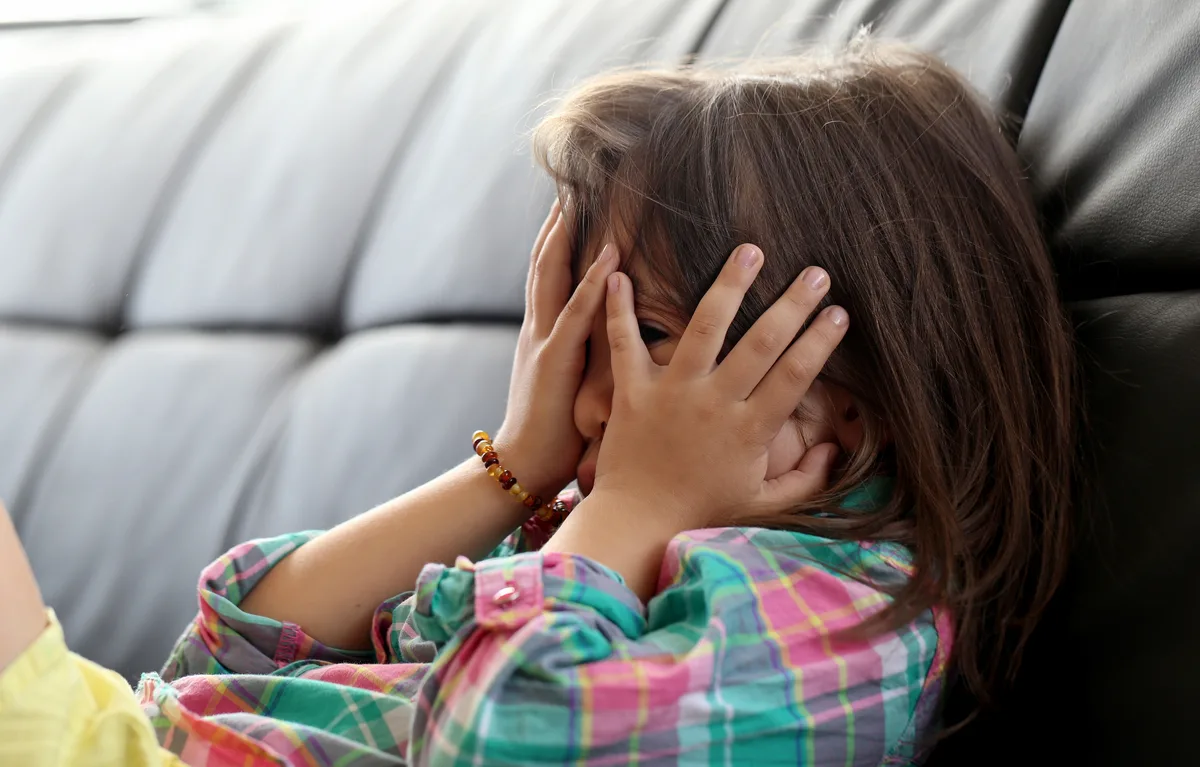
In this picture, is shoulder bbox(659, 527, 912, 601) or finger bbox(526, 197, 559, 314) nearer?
shoulder bbox(659, 527, 912, 601)

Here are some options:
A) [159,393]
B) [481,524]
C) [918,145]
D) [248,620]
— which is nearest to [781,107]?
[918,145]

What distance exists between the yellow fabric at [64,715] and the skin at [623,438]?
22cm

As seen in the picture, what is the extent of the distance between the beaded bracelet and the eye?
162mm

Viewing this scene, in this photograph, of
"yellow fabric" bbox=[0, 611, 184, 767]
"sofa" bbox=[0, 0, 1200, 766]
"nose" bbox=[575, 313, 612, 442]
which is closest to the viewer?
"yellow fabric" bbox=[0, 611, 184, 767]

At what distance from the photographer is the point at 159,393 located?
45.0 inches

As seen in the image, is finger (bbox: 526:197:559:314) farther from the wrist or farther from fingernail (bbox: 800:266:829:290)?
fingernail (bbox: 800:266:829:290)

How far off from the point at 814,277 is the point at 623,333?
12 centimetres

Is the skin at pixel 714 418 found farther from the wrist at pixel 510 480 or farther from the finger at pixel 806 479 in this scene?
the wrist at pixel 510 480

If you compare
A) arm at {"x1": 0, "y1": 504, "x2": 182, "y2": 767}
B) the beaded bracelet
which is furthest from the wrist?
arm at {"x1": 0, "y1": 504, "x2": 182, "y2": 767}

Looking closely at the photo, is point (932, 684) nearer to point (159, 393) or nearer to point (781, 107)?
point (781, 107)

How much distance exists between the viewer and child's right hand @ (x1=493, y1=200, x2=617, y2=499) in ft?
2.47

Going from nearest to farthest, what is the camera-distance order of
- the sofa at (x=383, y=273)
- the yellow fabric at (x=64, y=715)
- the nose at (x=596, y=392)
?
the yellow fabric at (x=64, y=715), the sofa at (x=383, y=273), the nose at (x=596, y=392)

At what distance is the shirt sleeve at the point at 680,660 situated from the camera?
538 millimetres

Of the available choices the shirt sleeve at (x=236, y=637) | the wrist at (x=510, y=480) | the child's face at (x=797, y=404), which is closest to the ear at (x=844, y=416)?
the child's face at (x=797, y=404)
